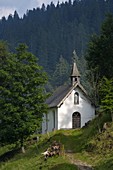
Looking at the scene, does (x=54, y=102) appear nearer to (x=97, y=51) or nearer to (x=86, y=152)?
(x=97, y=51)

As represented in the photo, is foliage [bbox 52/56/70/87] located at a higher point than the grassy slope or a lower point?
higher

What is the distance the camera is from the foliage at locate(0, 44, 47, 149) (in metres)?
36.2

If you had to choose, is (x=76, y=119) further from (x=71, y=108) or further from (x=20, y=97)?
(x=20, y=97)

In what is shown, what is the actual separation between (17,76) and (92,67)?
15857 millimetres

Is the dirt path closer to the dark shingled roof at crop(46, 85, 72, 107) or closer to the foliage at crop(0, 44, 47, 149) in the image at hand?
the foliage at crop(0, 44, 47, 149)

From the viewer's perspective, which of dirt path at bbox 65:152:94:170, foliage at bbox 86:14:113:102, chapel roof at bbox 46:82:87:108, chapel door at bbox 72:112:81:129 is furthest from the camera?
chapel door at bbox 72:112:81:129

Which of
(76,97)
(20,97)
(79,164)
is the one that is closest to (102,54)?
(76,97)

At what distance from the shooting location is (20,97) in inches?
1419

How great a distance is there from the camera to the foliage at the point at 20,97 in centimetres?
3616

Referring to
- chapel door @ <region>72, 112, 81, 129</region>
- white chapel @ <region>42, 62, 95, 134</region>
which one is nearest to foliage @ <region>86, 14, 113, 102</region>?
white chapel @ <region>42, 62, 95, 134</region>

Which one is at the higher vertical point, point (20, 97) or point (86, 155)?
point (20, 97)

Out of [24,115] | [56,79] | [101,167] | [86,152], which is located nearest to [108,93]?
[86,152]

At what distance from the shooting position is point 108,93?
107 feet

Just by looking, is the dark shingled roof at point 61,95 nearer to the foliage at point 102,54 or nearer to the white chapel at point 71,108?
the white chapel at point 71,108
